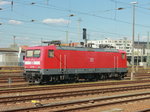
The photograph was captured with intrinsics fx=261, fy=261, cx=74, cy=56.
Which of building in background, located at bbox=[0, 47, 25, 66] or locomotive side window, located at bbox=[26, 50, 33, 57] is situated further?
building in background, located at bbox=[0, 47, 25, 66]

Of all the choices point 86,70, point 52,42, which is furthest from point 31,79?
point 86,70

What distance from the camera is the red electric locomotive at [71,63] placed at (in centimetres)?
2223

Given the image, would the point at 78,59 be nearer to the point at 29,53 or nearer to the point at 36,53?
the point at 36,53

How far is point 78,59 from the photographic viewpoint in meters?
24.9

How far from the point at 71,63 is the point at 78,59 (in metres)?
1.02

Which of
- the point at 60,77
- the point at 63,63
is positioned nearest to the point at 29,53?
the point at 63,63

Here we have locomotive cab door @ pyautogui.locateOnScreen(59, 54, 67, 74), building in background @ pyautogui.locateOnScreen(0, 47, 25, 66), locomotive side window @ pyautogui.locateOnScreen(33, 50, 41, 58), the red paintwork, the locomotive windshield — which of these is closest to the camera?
the red paintwork

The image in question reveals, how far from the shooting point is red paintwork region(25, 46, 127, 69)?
22172mm

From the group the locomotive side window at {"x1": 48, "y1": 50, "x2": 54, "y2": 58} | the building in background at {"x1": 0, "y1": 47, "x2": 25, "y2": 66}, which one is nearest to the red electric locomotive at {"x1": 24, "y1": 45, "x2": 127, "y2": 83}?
the locomotive side window at {"x1": 48, "y1": 50, "x2": 54, "y2": 58}

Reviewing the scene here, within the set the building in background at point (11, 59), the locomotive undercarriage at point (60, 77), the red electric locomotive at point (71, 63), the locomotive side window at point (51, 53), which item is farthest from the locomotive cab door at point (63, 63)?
the building in background at point (11, 59)

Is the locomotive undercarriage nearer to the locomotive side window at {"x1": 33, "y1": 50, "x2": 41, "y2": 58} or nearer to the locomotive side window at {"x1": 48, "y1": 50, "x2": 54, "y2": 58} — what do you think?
the locomotive side window at {"x1": 33, "y1": 50, "x2": 41, "y2": 58}

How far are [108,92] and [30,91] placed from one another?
5.39 m

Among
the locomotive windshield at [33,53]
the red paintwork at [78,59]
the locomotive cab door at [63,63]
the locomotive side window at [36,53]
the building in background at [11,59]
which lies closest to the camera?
the red paintwork at [78,59]

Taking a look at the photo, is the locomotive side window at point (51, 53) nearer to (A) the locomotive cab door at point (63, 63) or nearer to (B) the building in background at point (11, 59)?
(A) the locomotive cab door at point (63, 63)
